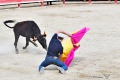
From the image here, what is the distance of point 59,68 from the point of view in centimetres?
729

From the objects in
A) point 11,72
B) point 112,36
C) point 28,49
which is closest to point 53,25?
point 112,36

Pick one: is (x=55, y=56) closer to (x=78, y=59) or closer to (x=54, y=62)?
(x=54, y=62)

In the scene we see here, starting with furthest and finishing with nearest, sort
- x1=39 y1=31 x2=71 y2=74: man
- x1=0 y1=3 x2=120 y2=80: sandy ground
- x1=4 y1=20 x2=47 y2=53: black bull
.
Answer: x1=4 y1=20 x2=47 y2=53: black bull
x1=39 y1=31 x2=71 y2=74: man
x1=0 y1=3 x2=120 y2=80: sandy ground

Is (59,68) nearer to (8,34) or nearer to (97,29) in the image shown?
(8,34)

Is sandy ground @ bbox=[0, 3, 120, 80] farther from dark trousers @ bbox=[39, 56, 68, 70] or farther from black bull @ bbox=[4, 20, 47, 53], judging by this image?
black bull @ bbox=[4, 20, 47, 53]

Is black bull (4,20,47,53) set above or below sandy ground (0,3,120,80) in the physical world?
above

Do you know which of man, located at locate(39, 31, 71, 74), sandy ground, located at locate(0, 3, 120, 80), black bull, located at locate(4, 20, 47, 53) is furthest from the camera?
A: black bull, located at locate(4, 20, 47, 53)

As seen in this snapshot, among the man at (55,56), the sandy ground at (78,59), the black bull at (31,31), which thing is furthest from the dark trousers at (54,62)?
the black bull at (31,31)

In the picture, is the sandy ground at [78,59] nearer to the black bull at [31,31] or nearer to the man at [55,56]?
the man at [55,56]

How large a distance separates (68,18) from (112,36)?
6.04 metres

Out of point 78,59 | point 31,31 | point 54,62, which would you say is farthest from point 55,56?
point 31,31

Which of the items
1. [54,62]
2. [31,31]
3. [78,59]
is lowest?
[78,59]

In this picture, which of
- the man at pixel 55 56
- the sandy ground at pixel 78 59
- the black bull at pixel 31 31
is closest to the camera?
the sandy ground at pixel 78 59

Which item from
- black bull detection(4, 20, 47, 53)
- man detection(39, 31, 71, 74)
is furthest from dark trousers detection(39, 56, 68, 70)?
black bull detection(4, 20, 47, 53)
